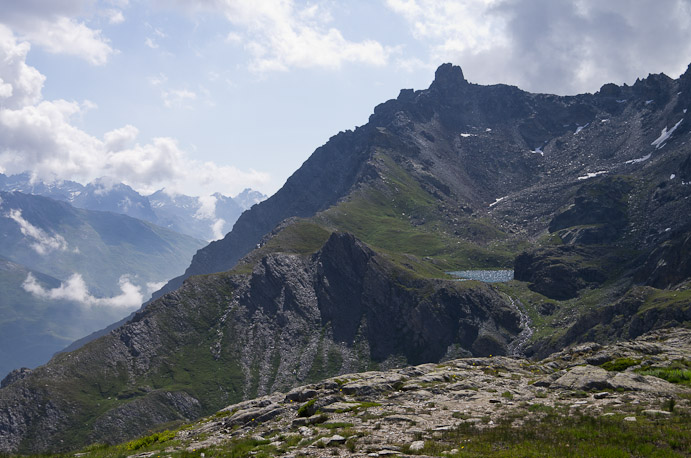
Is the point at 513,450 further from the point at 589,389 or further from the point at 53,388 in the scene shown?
the point at 53,388

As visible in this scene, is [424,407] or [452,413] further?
[424,407]

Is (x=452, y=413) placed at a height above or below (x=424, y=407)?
below

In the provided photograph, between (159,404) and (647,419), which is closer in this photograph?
(647,419)

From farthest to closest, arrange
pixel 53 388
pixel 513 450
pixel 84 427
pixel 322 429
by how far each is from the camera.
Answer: pixel 53 388 → pixel 84 427 → pixel 322 429 → pixel 513 450

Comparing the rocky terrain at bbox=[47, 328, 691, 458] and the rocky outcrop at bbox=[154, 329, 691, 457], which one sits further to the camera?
the rocky outcrop at bbox=[154, 329, 691, 457]

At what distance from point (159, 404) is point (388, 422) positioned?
625ft

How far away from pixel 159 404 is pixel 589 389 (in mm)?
193418

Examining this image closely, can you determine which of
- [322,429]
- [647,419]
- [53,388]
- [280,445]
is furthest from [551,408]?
[53,388]

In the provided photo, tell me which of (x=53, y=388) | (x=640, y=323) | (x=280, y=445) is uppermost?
(x=53, y=388)

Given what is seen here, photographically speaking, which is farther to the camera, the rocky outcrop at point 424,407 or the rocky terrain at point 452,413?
the rocky outcrop at point 424,407

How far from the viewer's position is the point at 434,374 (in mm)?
47688

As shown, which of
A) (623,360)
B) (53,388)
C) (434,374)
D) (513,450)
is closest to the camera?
(513,450)

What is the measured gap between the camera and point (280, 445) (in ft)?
98.3

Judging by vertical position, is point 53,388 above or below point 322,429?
above
